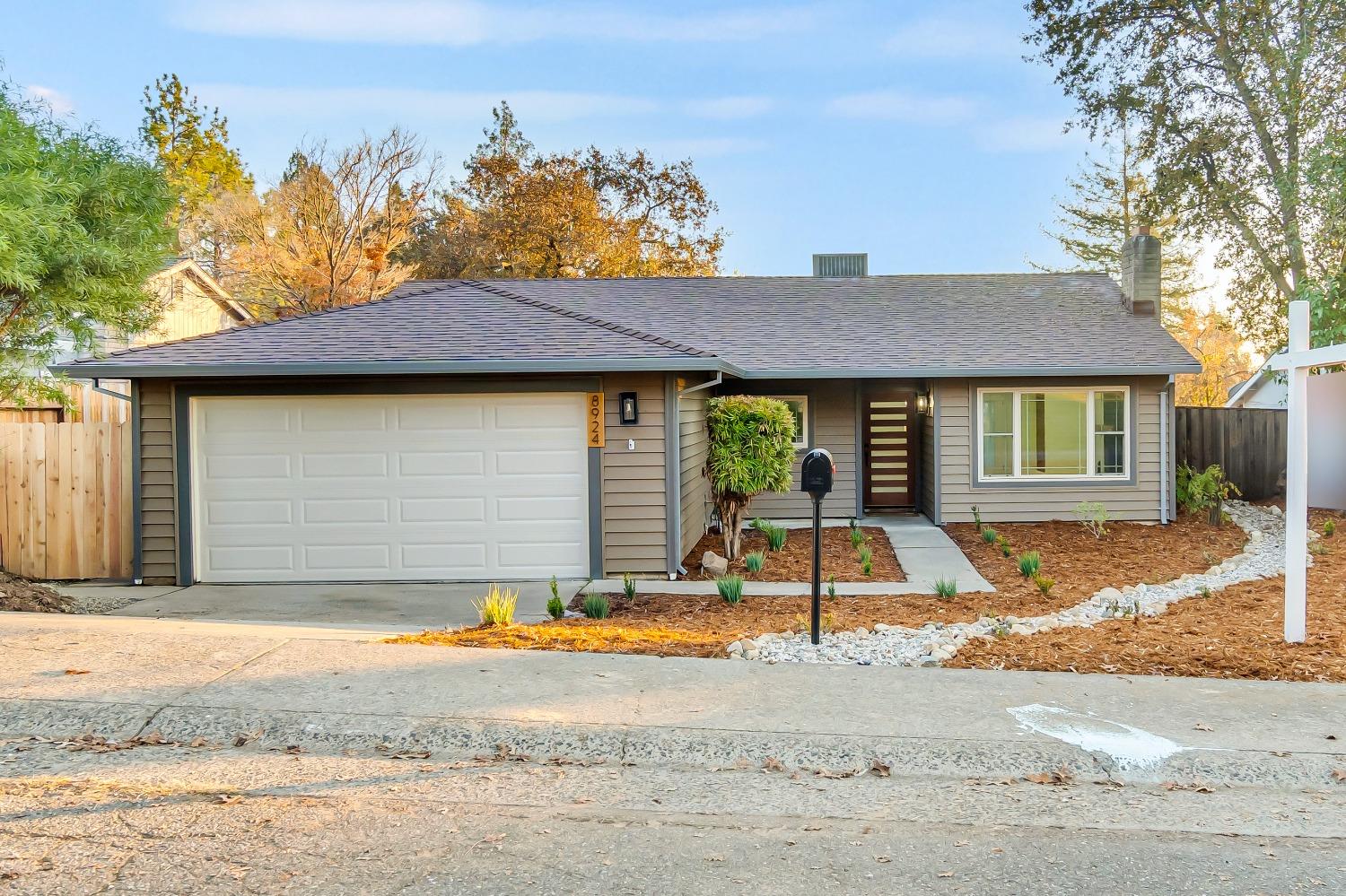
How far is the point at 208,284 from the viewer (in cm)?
2306

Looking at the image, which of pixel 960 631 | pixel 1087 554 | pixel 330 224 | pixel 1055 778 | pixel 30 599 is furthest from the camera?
pixel 330 224

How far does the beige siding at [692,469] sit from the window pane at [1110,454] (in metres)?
5.90

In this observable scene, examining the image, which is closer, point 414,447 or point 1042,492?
point 414,447

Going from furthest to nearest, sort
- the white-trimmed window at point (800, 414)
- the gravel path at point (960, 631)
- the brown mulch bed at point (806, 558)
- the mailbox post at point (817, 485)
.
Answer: the white-trimmed window at point (800, 414)
the brown mulch bed at point (806, 558)
the mailbox post at point (817, 485)
the gravel path at point (960, 631)

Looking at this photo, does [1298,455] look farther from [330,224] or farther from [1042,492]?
[330,224]

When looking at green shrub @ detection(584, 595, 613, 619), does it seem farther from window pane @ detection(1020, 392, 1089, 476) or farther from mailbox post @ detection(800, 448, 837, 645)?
window pane @ detection(1020, 392, 1089, 476)

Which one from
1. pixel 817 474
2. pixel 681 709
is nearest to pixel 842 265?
pixel 817 474

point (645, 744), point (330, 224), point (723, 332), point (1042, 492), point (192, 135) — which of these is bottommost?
point (645, 744)

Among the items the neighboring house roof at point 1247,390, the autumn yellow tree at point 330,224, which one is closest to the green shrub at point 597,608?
the neighboring house roof at point 1247,390

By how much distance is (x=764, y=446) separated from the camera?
1134 centimetres

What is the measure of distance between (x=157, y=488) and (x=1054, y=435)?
11897 mm

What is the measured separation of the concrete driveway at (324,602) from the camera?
27.8 feet

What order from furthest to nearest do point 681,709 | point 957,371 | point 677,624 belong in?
point 957,371
point 677,624
point 681,709

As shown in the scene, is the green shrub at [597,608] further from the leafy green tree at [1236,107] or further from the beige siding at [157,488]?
the leafy green tree at [1236,107]
